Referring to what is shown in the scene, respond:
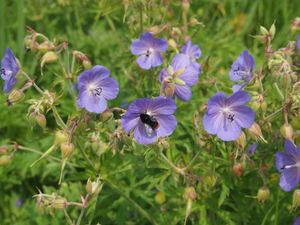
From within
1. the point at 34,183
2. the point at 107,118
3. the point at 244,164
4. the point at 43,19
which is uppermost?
the point at 107,118

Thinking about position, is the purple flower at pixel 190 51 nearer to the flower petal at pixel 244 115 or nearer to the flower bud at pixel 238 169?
the flower bud at pixel 238 169

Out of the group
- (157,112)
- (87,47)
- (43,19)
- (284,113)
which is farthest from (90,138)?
(43,19)

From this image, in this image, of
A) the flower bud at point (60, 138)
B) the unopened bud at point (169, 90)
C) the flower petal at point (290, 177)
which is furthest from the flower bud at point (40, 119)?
the flower petal at point (290, 177)

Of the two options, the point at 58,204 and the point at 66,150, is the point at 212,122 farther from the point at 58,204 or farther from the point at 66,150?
the point at 58,204

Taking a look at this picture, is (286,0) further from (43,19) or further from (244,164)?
(244,164)

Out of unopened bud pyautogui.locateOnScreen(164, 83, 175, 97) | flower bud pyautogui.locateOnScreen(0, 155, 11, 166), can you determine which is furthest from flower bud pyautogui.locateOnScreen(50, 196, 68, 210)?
unopened bud pyautogui.locateOnScreen(164, 83, 175, 97)

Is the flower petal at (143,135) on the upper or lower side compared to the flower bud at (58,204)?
upper
